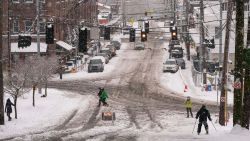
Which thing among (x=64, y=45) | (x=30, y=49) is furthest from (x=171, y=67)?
(x=30, y=49)

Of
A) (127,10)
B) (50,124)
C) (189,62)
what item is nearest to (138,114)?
(50,124)

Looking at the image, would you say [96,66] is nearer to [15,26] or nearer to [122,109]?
[15,26]

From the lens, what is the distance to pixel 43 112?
A: 34406mm

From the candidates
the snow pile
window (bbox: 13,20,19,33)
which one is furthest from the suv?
the snow pile

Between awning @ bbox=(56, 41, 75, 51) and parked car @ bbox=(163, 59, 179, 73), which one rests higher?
awning @ bbox=(56, 41, 75, 51)

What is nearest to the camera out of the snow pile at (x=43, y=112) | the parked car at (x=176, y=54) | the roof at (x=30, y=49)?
the snow pile at (x=43, y=112)

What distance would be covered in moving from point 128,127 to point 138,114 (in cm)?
491

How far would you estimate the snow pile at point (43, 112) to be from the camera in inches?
1150

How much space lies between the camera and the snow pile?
29203 millimetres

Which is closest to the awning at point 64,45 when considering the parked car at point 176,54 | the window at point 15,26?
the window at point 15,26

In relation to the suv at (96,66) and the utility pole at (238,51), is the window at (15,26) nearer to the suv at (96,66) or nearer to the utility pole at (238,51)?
the suv at (96,66)

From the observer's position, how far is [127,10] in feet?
429

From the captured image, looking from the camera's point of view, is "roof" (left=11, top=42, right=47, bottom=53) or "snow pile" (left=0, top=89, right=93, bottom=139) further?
"roof" (left=11, top=42, right=47, bottom=53)

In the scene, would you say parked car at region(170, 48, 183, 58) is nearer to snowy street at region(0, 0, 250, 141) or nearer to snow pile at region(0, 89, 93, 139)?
snowy street at region(0, 0, 250, 141)
